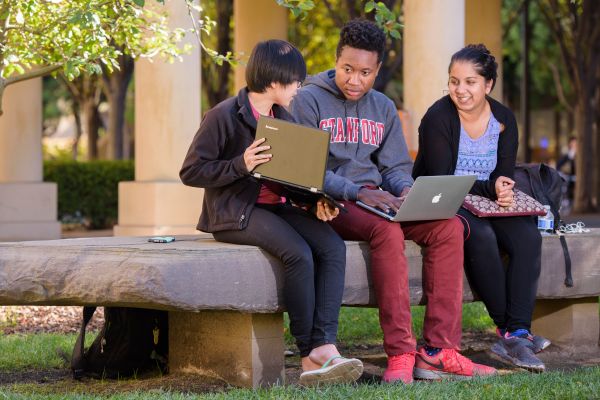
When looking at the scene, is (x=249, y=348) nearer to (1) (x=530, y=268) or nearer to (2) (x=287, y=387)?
(2) (x=287, y=387)

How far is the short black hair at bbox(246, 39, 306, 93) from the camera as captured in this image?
5.61 metres

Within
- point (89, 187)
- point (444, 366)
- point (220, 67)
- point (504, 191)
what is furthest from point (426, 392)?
point (220, 67)

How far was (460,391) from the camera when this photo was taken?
17.4 ft

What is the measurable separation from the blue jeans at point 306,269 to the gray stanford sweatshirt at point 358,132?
56cm

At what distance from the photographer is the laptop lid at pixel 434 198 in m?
5.52

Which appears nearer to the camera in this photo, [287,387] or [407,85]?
[287,387]

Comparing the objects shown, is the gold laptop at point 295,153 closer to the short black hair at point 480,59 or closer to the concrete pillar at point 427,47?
the short black hair at point 480,59

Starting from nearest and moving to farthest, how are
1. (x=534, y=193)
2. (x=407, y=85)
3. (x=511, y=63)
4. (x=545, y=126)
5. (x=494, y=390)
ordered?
(x=494, y=390) < (x=534, y=193) < (x=407, y=85) < (x=511, y=63) < (x=545, y=126)

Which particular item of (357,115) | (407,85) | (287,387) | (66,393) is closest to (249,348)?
(287,387)

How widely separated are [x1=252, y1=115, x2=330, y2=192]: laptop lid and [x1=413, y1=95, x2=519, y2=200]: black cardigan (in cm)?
128

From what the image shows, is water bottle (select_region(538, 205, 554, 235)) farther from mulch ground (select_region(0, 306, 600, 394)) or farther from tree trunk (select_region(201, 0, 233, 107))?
tree trunk (select_region(201, 0, 233, 107))

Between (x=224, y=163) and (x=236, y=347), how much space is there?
96 centimetres

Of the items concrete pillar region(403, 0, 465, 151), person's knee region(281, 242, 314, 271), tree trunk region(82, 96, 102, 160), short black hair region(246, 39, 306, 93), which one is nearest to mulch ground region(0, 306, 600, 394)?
person's knee region(281, 242, 314, 271)

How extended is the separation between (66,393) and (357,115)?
6.98 feet
